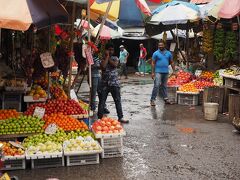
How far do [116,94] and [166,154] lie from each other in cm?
307

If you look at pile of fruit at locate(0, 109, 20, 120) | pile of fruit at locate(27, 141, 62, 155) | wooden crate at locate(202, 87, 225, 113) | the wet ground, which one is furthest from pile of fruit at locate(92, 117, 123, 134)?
wooden crate at locate(202, 87, 225, 113)

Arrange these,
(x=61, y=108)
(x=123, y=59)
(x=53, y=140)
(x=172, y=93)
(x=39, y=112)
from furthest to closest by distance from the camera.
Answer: (x=123, y=59)
(x=172, y=93)
(x=61, y=108)
(x=39, y=112)
(x=53, y=140)

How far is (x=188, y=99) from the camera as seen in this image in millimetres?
13836

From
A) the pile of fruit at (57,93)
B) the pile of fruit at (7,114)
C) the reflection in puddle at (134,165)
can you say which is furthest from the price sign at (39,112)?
the reflection in puddle at (134,165)

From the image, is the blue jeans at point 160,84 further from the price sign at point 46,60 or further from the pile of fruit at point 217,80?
the price sign at point 46,60

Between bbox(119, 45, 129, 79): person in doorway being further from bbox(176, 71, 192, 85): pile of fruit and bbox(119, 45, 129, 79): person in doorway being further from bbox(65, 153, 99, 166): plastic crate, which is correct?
bbox(65, 153, 99, 166): plastic crate

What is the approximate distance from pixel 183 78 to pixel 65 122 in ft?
27.4

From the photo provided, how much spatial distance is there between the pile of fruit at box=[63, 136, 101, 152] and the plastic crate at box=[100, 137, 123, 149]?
0.83 feet

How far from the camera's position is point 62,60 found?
9.91m

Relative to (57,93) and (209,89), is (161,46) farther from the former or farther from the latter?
(57,93)

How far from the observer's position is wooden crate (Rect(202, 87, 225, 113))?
12117 mm

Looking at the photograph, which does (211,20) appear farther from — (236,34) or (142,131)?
(142,131)

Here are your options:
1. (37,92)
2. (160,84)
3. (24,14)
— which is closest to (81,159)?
(24,14)

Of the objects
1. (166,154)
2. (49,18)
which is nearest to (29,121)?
(49,18)
